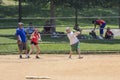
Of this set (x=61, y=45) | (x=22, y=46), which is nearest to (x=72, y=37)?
(x=22, y=46)

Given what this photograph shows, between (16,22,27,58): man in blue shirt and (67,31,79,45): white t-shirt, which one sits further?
(16,22,27,58): man in blue shirt

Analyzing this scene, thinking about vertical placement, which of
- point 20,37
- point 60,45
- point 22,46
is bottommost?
point 60,45

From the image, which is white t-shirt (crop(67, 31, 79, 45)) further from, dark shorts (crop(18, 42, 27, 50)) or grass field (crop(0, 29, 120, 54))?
grass field (crop(0, 29, 120, 54))

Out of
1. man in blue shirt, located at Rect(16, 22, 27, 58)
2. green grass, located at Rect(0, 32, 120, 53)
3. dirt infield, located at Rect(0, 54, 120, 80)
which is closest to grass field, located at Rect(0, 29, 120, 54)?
green grass, located at Rect(0, 32, 120, 53)

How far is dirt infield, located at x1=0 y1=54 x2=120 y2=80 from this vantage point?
16.4m

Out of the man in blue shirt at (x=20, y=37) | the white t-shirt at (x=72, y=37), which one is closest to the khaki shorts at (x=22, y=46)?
the man in blue shirt at (x=20, y=37)

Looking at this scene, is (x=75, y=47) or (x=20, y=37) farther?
(x=20, y=37)

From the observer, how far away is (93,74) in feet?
54.8

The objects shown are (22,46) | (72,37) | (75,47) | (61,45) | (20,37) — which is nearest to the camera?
(72,37)

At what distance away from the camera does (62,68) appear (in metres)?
18.2

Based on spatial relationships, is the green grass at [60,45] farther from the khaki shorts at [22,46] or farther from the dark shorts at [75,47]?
the dark shorts at [75,47]

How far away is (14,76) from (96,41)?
1093 centimetres

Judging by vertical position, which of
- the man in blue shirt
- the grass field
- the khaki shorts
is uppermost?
the man in blue shirt

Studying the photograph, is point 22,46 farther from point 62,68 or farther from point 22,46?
point 62,68
